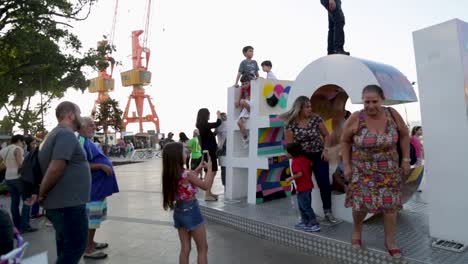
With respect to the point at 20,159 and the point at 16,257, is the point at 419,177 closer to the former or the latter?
the point at 16,257

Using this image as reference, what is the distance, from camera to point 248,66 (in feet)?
22.7

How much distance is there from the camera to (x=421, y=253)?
3.31 meters

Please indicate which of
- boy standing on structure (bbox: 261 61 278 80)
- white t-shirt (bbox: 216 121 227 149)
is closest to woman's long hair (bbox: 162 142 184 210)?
white t-shirt (bbox: 216 121 227 149)

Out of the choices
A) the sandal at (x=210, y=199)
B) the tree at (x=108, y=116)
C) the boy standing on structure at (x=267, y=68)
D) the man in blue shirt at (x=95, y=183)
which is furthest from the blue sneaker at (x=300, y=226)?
the tree at (x=108, y=116)

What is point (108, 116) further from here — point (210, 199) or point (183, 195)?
point (183, 195)

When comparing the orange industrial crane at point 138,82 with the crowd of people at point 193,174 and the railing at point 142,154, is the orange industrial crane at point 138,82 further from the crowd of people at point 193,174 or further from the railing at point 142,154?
the crowd of people at point 193,174

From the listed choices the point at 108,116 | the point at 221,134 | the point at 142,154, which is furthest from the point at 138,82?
the point at 221,134

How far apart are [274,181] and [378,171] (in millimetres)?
3341

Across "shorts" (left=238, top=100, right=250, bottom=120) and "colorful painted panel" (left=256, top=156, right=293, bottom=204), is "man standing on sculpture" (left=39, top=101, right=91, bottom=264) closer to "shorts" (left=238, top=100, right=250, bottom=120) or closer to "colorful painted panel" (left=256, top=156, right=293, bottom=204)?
"colorful painted panel" (left=256, top=156, right=293, bottom=204)

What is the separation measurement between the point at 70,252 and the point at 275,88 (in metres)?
4.63

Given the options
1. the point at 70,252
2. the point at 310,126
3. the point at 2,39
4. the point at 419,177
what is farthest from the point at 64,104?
the point at 2,39

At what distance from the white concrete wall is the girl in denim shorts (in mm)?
2375

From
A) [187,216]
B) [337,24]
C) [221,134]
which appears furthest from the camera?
[221,134]

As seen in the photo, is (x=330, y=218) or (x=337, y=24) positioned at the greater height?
(x=337, y=24)
